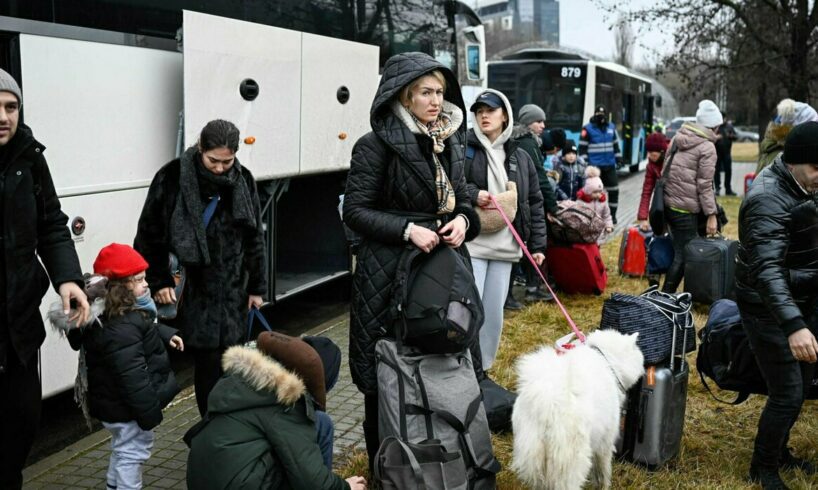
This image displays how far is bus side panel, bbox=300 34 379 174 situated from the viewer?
22.1 feet

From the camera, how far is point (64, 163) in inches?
176

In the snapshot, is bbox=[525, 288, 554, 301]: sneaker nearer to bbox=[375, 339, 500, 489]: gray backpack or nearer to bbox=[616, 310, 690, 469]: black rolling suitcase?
bbox=[616, 310, 690, 469]: black rolling suitcase

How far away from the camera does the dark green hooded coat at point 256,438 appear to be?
9.08 ft

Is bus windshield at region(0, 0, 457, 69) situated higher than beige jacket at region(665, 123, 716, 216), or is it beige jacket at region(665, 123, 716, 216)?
bus windshield at region(0, 0, 457, 69)

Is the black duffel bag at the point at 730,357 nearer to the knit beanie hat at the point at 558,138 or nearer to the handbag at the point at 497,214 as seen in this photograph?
the handbag at the point at 497,214

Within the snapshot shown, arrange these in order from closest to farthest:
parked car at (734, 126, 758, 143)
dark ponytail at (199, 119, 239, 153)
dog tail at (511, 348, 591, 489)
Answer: dog tail at (511, 348, 591, 489)
dark ponytail at (199, 119, 239, 153)
parked car at (734, 126, 758, 143)

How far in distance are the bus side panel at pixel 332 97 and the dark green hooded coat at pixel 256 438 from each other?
4.06 meters

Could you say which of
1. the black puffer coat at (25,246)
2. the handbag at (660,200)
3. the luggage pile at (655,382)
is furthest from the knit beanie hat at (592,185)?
the black puffer coat at (25,246)

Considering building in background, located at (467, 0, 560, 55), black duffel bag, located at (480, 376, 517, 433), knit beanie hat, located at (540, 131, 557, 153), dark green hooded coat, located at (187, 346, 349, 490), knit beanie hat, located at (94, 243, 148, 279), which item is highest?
A: building in background, located at (467, 0, 560, 55)

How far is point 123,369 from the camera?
3.44 meters

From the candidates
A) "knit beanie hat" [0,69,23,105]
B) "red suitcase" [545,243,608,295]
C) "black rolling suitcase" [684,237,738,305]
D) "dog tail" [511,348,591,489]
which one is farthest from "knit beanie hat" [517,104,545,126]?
"knit beanie hat" [0,69,23,105]

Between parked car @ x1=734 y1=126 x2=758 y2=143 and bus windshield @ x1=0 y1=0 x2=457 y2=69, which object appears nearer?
bus windshield @ x1=0 y1=0 x2=457 y2=69

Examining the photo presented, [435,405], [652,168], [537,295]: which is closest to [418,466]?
[435,405]

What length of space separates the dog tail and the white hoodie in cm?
192
